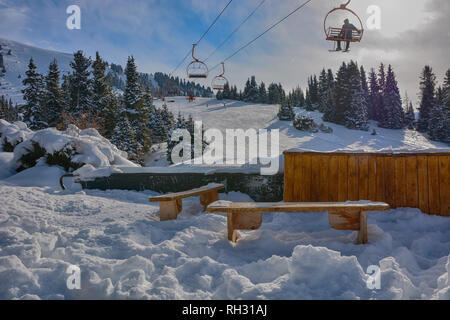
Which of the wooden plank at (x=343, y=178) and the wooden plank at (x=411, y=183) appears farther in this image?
the wooden plank at (x=343, y=178)

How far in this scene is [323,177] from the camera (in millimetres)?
4996

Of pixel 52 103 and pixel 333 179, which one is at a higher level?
pixel 52 103

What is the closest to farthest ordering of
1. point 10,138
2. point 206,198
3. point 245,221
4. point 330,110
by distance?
1. point 245,221
2. point 206,198
3. point 10,138
4. point 330,110

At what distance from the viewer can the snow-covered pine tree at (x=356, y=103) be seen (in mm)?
44375

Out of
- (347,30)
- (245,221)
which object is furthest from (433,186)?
(347,30)

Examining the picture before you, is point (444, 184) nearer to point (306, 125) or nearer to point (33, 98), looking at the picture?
point (33, 98)

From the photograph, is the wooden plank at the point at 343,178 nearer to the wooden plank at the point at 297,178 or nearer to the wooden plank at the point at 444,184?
the wooden plank at the point at 297,178

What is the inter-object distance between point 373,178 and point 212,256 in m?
3.44

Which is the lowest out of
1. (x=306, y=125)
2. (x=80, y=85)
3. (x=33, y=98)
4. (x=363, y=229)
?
(x=363, y=229)

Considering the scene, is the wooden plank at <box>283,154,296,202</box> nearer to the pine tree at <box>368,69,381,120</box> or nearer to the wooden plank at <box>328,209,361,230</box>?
the wooden plank at <box>328,209,361,230</box>

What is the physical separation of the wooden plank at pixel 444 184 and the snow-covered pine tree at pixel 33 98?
1339 inches

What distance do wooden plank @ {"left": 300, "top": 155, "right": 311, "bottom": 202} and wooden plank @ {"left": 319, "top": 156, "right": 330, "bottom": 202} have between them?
7.8 inches

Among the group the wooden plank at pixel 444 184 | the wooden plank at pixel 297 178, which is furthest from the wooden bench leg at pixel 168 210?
the wooden plank at pixel 444 184

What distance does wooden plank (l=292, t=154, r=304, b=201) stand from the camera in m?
5.02
